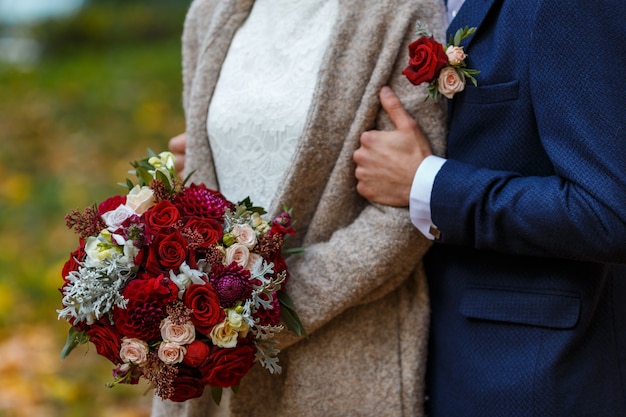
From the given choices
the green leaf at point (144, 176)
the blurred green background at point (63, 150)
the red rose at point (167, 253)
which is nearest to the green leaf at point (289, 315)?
the red rose at point (167, 253)

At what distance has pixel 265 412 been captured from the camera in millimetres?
2002

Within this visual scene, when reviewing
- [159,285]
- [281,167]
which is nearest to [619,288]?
[281,167]

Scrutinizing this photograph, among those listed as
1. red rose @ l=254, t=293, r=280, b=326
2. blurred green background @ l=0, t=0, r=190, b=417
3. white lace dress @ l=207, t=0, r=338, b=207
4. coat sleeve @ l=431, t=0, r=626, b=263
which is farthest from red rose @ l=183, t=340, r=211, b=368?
blurred green background @ l=0, t=0, r=190, b=417

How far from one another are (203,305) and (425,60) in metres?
0.67

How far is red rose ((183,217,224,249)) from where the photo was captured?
164 centimetres

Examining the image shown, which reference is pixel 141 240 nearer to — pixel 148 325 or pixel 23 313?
pixel 148 325

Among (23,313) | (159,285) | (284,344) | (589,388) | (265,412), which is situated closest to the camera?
(159,285)

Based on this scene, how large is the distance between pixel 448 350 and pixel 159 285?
699 mm

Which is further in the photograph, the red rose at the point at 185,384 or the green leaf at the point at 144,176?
the green leaf at the point at 144,176

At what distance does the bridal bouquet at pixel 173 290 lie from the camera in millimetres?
1584

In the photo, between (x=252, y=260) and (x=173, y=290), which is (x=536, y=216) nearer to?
(x=252, y=260)

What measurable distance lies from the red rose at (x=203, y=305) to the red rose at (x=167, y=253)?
57mm

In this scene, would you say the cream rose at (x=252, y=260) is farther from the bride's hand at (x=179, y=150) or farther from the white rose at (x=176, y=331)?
the bride's hand at (x=179, y=150)

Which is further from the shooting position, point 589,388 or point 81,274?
point 589,388
